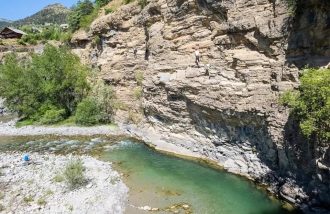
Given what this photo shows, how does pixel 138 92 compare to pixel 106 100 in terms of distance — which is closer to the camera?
pixel 138 92

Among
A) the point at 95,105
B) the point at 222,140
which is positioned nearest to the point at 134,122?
the point at 95,105

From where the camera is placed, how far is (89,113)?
131 ft

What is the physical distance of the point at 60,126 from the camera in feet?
133

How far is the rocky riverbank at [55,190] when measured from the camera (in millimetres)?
20281

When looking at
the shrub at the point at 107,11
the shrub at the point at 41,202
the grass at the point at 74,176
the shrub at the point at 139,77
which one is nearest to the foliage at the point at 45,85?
the shrub at the point at 107,11

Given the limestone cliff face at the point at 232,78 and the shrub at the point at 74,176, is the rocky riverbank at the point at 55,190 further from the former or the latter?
the limestone cliff face at the point at 232,78

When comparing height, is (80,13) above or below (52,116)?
above

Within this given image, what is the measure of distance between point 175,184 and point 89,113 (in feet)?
64.7

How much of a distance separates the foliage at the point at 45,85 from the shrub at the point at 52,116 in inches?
42.3

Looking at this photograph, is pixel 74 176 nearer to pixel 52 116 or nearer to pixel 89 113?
pixel 89 113

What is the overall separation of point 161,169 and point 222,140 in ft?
17.0

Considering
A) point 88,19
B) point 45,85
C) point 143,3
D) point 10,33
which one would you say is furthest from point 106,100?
point 10,33

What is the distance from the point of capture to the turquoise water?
2000 centimetres

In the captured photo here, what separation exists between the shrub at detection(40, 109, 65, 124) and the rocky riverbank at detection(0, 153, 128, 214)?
13.4 metres
